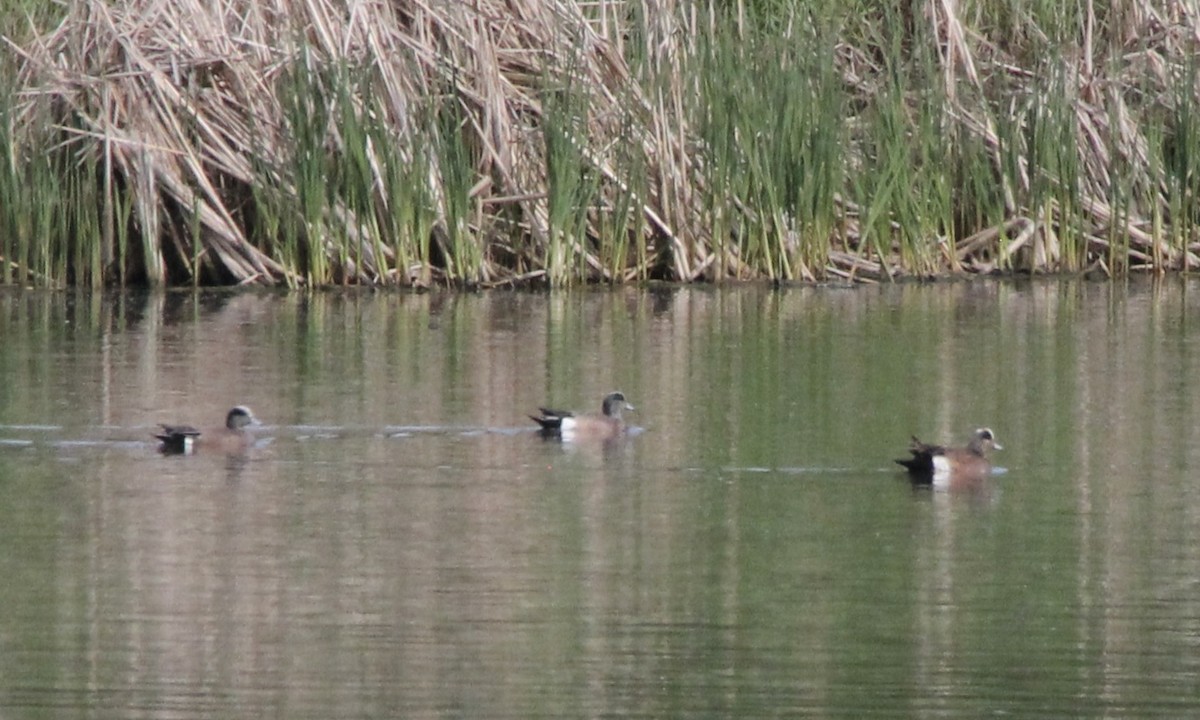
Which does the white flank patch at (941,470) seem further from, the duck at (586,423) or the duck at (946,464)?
the duck at (586,423)

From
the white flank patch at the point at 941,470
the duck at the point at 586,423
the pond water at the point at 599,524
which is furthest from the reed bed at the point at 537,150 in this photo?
the white flank patch at the point at 941,470

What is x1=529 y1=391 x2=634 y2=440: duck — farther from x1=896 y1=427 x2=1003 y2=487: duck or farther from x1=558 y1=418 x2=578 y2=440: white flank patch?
x1=896 y1=427 x2=1003 y2=487: duck

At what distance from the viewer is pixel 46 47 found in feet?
59.8

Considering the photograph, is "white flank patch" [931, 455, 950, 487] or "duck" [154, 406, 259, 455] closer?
"white flank patch" [931, 455, 950, 487]

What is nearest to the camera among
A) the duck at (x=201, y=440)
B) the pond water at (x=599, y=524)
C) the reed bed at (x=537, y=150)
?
the pond water at (x=599, y=524)

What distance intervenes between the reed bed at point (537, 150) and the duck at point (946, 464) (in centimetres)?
776

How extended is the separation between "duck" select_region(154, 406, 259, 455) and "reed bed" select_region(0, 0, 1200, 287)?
670cm

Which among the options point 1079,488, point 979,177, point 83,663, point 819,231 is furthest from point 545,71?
point 83,663

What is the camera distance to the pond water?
6.69 meters

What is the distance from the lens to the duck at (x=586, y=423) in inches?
444

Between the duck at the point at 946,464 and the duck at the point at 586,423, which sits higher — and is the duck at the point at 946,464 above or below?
below

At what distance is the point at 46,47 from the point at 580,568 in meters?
11.3

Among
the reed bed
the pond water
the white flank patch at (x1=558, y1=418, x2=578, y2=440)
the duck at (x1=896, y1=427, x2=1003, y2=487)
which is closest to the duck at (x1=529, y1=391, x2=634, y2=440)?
the white flank patch at (x1=558, y1=418, x2=578, y2=440)

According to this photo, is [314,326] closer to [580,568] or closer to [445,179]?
[445,179]
